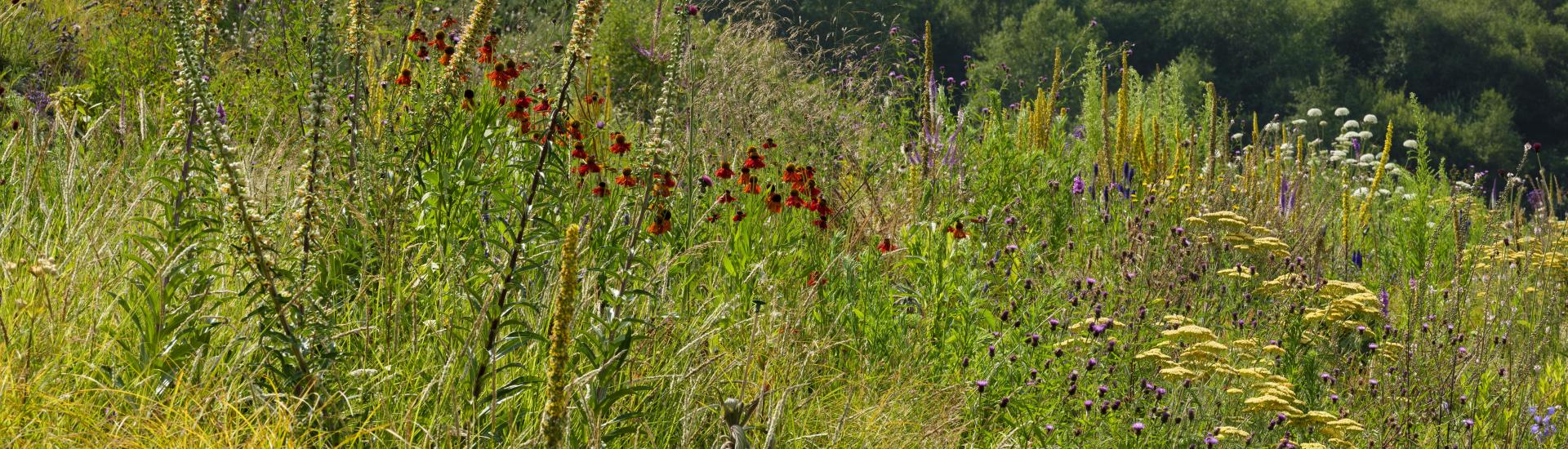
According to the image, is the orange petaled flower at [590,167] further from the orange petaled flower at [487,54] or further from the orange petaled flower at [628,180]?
the orange petaled flower at [487,54]

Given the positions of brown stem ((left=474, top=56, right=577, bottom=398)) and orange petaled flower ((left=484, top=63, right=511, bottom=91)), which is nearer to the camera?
brown stem ((left=474, top=56, right=577, bottom=398))

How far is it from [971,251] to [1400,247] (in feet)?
9.91

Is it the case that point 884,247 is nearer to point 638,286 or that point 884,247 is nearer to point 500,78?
point 638,286

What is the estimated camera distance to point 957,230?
3.86 meters

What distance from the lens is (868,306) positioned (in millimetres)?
3379

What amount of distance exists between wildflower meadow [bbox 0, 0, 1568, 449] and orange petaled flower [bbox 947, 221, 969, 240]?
1 centimetres

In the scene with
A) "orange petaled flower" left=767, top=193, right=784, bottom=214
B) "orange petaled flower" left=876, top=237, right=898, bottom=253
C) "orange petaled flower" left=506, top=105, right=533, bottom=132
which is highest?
"orange petaled flower" left=506, top=105, right=533, bottom=132

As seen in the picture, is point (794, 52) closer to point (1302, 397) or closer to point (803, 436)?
point (1302, 397)

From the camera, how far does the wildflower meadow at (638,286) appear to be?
2342mm

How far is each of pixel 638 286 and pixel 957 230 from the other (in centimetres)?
120

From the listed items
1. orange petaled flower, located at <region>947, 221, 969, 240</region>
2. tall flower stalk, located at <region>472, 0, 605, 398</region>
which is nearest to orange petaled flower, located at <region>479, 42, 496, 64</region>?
tall flower stalk, located at <region>472, 0, 605, 398</region>

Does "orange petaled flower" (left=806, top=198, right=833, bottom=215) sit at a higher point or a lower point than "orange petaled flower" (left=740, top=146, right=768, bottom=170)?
lower

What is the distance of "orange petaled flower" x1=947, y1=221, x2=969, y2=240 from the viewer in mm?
3857

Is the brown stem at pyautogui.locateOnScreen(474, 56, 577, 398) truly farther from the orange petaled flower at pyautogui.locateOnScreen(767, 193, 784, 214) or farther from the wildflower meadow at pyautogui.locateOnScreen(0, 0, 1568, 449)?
the orange petaled flower at pyautogui.locateOnScreen(767, 193, 784, 214)
